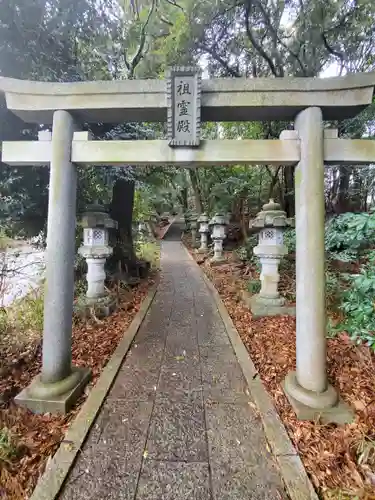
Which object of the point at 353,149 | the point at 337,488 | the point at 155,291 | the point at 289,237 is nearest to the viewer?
the point at 337,488

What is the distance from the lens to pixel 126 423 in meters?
2.38

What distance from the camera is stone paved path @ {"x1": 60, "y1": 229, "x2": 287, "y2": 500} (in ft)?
5.94

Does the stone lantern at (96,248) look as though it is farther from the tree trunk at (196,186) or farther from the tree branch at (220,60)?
the tree trunk at (196,186)

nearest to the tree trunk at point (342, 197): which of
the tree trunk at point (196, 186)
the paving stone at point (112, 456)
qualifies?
the tree trunk at point (196, 186)

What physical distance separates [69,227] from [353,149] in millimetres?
2976

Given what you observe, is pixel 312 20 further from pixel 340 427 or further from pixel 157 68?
pixel 340 427

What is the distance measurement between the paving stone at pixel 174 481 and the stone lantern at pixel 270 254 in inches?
127

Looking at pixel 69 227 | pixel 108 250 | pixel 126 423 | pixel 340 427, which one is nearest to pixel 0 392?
pixel 126 423

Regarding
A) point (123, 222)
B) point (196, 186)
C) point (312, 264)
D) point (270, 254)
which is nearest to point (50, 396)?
point (312, 264)

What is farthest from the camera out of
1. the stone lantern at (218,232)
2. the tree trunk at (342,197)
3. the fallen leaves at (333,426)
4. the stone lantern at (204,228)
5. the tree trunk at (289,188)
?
the stone lantern at (204,228)

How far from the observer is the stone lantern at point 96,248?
4.73 meters

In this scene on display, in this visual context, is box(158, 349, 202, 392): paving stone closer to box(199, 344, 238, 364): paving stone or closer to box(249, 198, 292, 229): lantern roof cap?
box(199, 344, 238, 364): paving stone

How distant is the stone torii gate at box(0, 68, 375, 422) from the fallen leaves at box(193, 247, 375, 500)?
0.70ft

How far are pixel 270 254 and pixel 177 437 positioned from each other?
11.4ft
